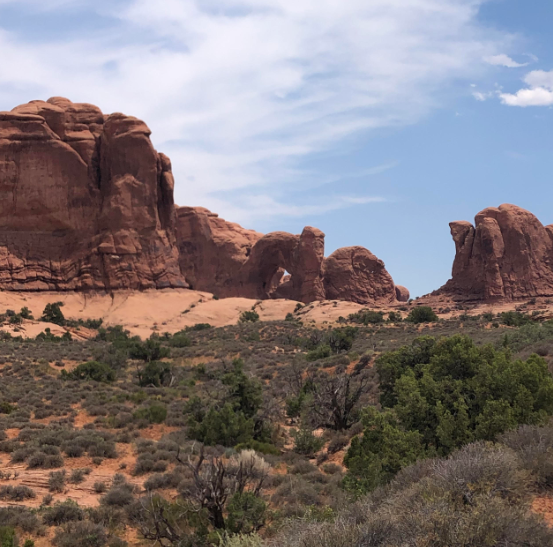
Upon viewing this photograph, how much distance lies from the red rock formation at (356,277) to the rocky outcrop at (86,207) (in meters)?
1.99

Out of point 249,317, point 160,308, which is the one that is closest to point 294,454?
point 249,317

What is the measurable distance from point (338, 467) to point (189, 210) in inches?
2362

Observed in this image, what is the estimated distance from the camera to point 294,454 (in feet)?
44.4

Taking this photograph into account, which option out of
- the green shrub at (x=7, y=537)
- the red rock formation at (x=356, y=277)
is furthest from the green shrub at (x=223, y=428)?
the red rock formation at (x=356, y=277)

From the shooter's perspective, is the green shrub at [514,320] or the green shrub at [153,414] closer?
the green shrub at [153,414]

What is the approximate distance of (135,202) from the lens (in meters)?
52.8

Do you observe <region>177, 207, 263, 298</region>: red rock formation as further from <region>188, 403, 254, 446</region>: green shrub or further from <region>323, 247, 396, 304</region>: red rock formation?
<region>188, 403, 254, 446</region>: green shrub

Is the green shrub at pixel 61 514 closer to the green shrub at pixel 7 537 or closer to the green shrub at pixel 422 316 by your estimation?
the green shrub at pixel 7 537

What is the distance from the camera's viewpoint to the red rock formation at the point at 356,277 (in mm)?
59969

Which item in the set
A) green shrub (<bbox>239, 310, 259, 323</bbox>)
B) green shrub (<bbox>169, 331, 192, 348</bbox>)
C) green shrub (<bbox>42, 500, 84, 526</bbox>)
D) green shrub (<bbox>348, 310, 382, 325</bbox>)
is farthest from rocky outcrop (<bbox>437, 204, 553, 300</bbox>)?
green shrub (<bbox>42, 500, 84, 526</bbox>)

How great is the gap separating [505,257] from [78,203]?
3981 centimetres

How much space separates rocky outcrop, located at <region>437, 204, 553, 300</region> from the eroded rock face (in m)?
28.1

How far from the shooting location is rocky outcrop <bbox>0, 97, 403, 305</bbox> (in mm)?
50000

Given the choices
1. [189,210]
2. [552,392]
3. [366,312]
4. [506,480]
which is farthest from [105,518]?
[189,210]
